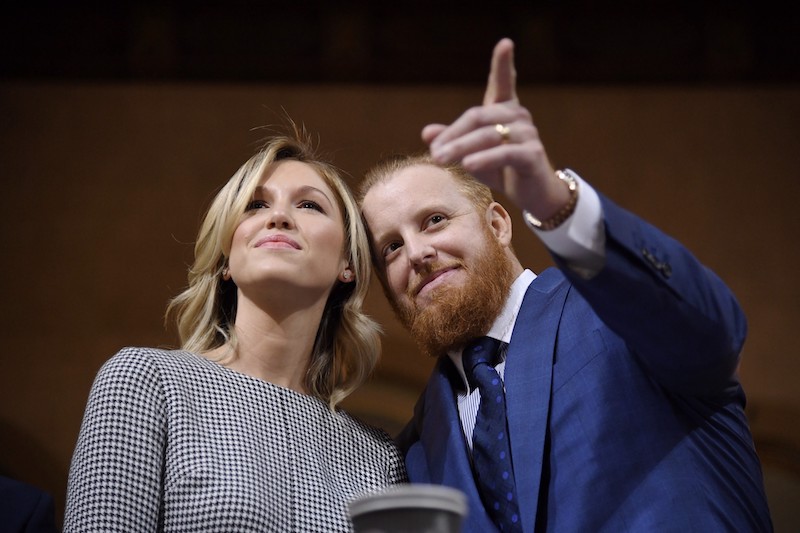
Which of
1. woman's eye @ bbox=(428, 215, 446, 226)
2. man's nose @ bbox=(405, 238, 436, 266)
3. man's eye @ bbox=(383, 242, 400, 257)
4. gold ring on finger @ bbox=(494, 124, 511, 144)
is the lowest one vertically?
man's eye @ bbox=(383, 242, 400, 257)

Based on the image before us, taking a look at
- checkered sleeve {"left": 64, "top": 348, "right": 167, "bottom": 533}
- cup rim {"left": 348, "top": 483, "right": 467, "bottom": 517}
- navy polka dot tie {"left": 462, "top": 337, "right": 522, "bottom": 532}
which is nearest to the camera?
cup rim {"left": 348, "top": 483, "right": 467, "bottom": 517}

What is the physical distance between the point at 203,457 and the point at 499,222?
39.4 inches

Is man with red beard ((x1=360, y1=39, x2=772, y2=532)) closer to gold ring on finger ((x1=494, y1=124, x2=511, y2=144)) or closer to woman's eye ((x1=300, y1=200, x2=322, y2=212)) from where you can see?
gold ring on finger ((x1=494, y1=124, x2=511, y2=144))

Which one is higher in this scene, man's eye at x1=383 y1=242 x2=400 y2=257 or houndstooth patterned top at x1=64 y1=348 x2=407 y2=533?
man's eye at x1=383 y1=242 x2=400 y2=257

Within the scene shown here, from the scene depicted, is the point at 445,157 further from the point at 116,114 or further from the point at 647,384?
the point at 116,114

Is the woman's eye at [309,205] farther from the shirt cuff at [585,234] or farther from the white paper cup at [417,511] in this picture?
the white paper cup at [417,511]

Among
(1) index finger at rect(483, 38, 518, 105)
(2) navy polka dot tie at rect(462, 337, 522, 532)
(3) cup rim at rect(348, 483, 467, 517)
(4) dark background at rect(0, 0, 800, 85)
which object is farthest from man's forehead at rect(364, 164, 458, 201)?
(4) dark background at rect(0, 0, 800, 85)

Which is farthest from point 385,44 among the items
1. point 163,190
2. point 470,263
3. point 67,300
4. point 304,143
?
point 470,263

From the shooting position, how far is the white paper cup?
1.12 meters

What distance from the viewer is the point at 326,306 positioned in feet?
8.80

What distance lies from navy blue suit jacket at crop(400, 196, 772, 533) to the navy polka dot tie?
0.03 metres

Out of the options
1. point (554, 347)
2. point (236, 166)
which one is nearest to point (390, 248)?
point (554, 347)

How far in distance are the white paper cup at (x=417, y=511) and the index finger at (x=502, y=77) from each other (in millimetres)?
693

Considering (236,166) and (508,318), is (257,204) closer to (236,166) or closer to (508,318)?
(508,318)
